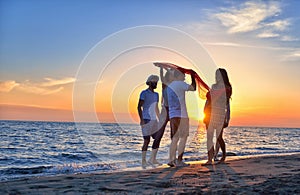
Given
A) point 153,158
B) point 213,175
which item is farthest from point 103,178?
point 153,158

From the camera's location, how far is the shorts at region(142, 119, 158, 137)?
29.1 feet

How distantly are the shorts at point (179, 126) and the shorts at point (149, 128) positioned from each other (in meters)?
0.55

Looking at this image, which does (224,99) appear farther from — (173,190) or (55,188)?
(55,188)

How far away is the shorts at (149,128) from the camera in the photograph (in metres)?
8.86

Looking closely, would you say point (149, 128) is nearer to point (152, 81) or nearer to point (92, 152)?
point (152, 81)

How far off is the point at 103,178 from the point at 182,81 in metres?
2.90

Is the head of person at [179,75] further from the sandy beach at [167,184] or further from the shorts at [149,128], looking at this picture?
the sandy beach at [167,184]

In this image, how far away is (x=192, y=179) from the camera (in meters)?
6.43

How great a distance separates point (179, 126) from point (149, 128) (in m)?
0.80

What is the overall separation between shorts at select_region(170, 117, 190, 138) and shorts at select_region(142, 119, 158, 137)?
0.55 m

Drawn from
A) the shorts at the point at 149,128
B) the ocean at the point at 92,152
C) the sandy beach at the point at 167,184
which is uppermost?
the shorts at the point at 149,128

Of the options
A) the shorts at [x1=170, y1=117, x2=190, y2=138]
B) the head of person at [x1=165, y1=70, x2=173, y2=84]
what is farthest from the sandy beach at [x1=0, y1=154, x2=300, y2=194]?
the head of person at [x1=165, y1=70, x2=173, y2=84]

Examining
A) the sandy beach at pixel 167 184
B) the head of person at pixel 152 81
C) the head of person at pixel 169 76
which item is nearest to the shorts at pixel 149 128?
the head of person at pixel 152 81

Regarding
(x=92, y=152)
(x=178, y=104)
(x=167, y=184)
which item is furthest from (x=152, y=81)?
(x=92, y=152)
